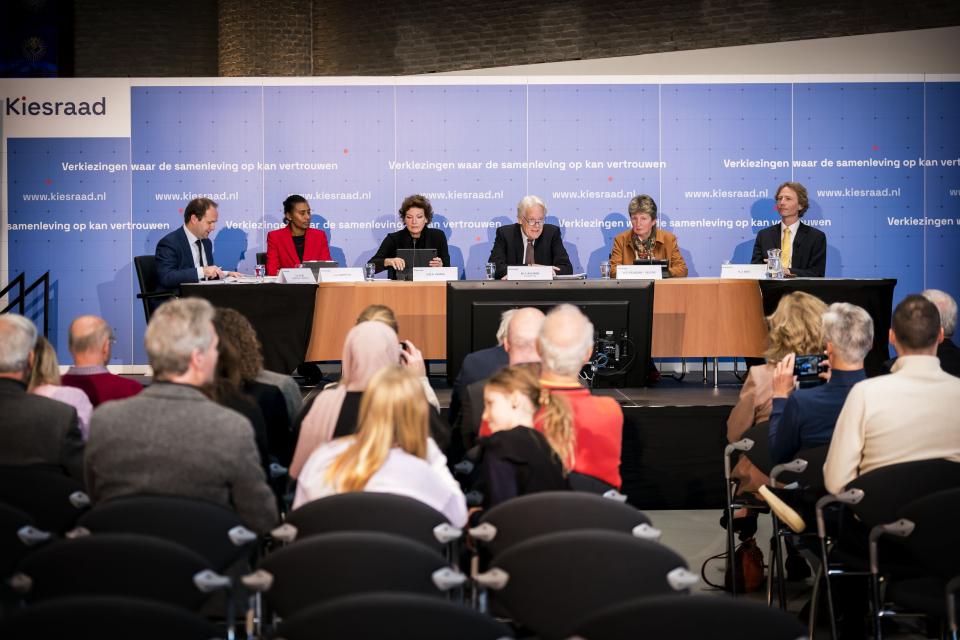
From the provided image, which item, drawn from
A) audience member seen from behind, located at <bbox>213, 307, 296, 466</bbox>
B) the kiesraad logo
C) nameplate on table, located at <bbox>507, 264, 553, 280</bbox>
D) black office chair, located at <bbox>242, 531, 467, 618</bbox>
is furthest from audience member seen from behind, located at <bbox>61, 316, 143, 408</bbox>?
the kiesraad logo

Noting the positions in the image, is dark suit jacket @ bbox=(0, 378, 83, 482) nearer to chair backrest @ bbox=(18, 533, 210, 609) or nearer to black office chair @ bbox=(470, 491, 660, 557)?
chair backrest @ bbox=(18, 533, 210, 609)

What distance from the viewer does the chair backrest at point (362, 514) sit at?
2.54 m

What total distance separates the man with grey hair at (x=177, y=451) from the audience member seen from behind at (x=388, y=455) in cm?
17

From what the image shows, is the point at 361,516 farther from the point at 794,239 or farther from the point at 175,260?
the point at 794,239

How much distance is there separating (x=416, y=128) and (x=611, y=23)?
244cm

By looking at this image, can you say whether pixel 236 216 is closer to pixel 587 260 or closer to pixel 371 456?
pixel 587 260

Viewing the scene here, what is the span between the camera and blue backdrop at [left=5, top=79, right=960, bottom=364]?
29.3ft

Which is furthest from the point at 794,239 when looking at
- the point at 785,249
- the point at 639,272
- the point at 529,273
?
the point at 529,273

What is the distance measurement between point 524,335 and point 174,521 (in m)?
1.82

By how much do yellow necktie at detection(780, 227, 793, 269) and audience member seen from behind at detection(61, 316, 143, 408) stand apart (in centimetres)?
499

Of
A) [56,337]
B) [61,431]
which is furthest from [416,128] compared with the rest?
[61,431]

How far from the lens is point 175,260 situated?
7.49 metres

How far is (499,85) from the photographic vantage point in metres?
8.99

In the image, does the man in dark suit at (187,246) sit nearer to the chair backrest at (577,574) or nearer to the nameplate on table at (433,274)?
the nameplate on table at (433,274)
